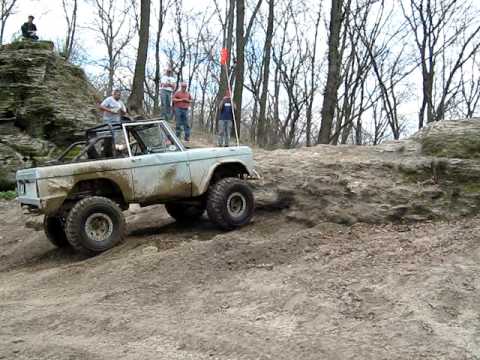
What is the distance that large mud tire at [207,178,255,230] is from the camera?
742 centimetres

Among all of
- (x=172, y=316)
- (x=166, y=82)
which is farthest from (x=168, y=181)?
(x=166, y=82)

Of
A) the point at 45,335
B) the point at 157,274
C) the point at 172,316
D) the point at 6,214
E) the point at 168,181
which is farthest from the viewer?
the point at 6,214

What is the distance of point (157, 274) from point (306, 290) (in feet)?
5.90

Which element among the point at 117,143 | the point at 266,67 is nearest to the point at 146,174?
the point at 117,143

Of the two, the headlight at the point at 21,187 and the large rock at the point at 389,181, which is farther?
the large rock at the point at 389,181

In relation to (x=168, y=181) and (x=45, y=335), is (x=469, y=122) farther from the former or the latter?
(x=45, y=335)

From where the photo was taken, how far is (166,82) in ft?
50.2

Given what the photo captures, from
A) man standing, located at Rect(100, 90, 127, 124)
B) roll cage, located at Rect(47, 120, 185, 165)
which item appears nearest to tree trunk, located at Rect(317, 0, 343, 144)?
man standing, located at Rect(100, 90, 127, 124)

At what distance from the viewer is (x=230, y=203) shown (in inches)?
300

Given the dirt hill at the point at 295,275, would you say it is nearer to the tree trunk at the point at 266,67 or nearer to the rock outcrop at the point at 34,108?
the rock outcrop at the point at 34,108

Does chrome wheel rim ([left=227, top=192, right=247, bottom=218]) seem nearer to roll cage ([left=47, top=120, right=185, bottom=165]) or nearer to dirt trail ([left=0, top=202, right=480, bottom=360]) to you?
dirt trail ([left=0, top=202, right=480, bottom=360])

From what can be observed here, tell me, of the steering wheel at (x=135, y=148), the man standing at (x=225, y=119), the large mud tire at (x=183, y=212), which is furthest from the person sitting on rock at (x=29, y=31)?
the steering wheel at (x=135, y=148)

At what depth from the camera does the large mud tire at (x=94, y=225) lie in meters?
6.53

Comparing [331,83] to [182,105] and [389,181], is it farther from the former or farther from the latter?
[389,181]
